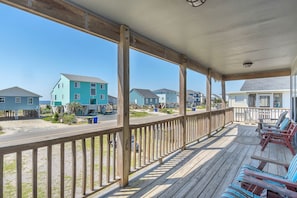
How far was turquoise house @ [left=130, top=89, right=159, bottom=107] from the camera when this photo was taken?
2.96 metres

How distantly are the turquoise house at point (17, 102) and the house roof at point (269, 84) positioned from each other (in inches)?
533

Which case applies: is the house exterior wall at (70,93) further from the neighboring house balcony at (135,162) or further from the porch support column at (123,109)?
the porch support column at (123,109)

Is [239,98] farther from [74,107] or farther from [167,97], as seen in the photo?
[74,107]

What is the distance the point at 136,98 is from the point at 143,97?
0.16 meters

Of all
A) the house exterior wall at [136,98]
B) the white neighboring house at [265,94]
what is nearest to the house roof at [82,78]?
the house exterior wall at [136,98]

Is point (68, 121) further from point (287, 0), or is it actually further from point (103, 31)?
point (287, 0)

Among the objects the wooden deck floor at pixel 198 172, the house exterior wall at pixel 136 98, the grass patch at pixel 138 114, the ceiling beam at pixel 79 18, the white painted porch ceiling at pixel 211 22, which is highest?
the white painted porch ceiling at pixel 211 22

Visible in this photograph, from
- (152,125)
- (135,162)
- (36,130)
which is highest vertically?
(36,130)

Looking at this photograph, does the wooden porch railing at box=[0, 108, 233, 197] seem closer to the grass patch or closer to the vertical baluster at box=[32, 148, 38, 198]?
the vertical baluster at box=[32, 148, 38, 198]

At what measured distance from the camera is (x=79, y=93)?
6.52 feet

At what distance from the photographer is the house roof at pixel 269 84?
38.1 ft

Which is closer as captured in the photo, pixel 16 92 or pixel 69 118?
pixel 16 92

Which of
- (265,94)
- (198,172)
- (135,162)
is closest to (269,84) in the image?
(265,94)

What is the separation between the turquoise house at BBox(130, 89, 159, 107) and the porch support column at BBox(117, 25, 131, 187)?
21cm
